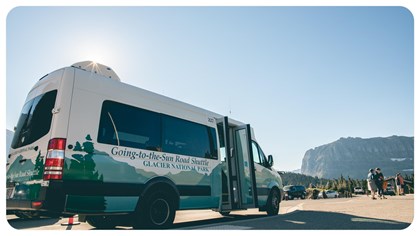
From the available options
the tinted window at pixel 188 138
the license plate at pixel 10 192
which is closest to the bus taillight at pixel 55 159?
the license plate at pixel 10 192

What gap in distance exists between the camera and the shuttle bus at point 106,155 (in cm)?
468

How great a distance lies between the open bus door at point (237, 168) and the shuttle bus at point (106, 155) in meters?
0.61

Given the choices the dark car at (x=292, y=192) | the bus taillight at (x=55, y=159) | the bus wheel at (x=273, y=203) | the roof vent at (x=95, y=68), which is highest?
the roof vent at (x=95, y=68)

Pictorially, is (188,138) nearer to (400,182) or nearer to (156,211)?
(156,211)

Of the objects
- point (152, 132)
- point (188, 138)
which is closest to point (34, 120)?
point (152, 132)

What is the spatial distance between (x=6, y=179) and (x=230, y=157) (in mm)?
4914

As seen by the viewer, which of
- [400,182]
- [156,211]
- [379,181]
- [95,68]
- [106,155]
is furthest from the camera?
[400,182]

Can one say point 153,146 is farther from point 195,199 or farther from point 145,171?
point 195,199

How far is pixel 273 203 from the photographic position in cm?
→ 944

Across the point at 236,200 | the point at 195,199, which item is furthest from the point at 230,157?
the point at 195,199

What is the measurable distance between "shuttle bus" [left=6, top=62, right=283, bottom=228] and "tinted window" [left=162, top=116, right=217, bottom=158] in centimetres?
2

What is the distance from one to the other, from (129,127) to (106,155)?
73cm

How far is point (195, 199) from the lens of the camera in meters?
6.79

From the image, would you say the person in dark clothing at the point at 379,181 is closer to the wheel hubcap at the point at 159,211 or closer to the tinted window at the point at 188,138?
the tinted window at the point at 188,138
